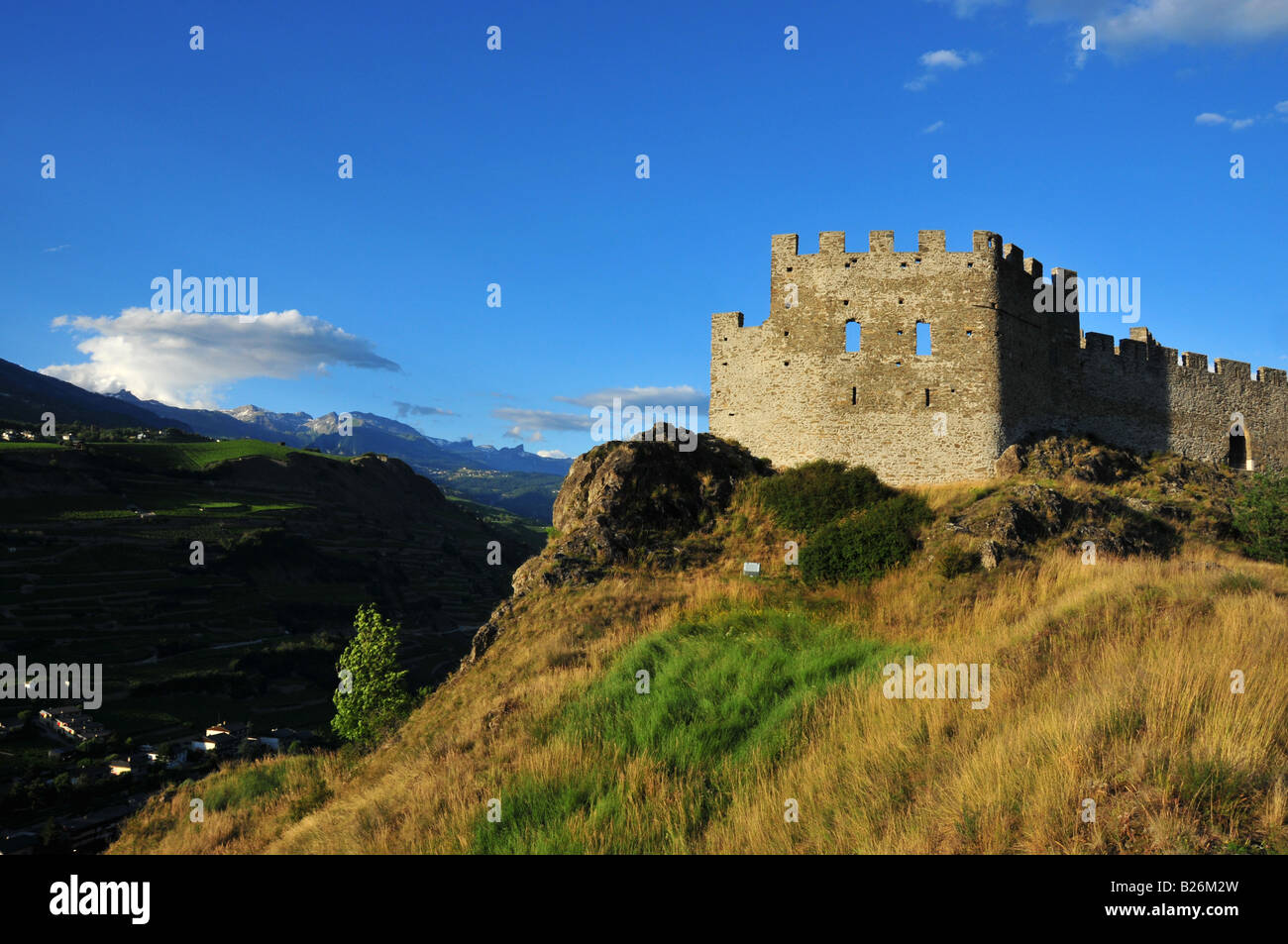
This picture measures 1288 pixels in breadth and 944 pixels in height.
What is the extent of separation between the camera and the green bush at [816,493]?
Result: 68.5ft

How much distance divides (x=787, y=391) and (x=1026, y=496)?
8656mm

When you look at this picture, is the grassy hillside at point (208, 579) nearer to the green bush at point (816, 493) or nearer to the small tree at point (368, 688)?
the small tree at point (368, 688)

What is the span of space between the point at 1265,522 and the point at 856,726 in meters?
21.9

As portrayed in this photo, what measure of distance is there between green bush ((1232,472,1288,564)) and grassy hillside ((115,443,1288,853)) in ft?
19.7

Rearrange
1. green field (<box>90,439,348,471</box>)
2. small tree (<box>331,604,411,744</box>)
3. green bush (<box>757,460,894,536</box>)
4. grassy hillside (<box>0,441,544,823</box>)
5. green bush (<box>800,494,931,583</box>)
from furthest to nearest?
green field (<box>90,439,348,471</box>), grassy hillside (<box>0,441,544,823</box>), small tree (<box>331,604,411,744</box>), green bush (<box>757,460,894,536</box>), green bush (<box>800,494,931,583</box>)

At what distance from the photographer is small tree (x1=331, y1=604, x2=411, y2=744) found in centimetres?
3462

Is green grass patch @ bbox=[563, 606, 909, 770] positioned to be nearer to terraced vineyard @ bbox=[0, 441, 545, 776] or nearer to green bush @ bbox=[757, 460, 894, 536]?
green bush @ bbox=[757, 460, 894, 536]

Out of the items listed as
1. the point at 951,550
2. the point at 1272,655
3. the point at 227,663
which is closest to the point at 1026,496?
the point at 951,550

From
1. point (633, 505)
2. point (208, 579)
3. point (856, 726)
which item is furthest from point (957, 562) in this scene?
point (208, 579)

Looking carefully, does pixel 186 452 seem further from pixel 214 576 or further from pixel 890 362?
pixel 890 362

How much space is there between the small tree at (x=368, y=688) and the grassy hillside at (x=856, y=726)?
1710 centimetres

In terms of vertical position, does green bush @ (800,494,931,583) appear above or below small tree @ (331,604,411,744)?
above

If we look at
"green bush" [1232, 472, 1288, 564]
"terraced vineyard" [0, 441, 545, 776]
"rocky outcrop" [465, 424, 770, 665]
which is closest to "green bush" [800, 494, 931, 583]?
"rocky outcrop" [465, 424, 770, 665]
